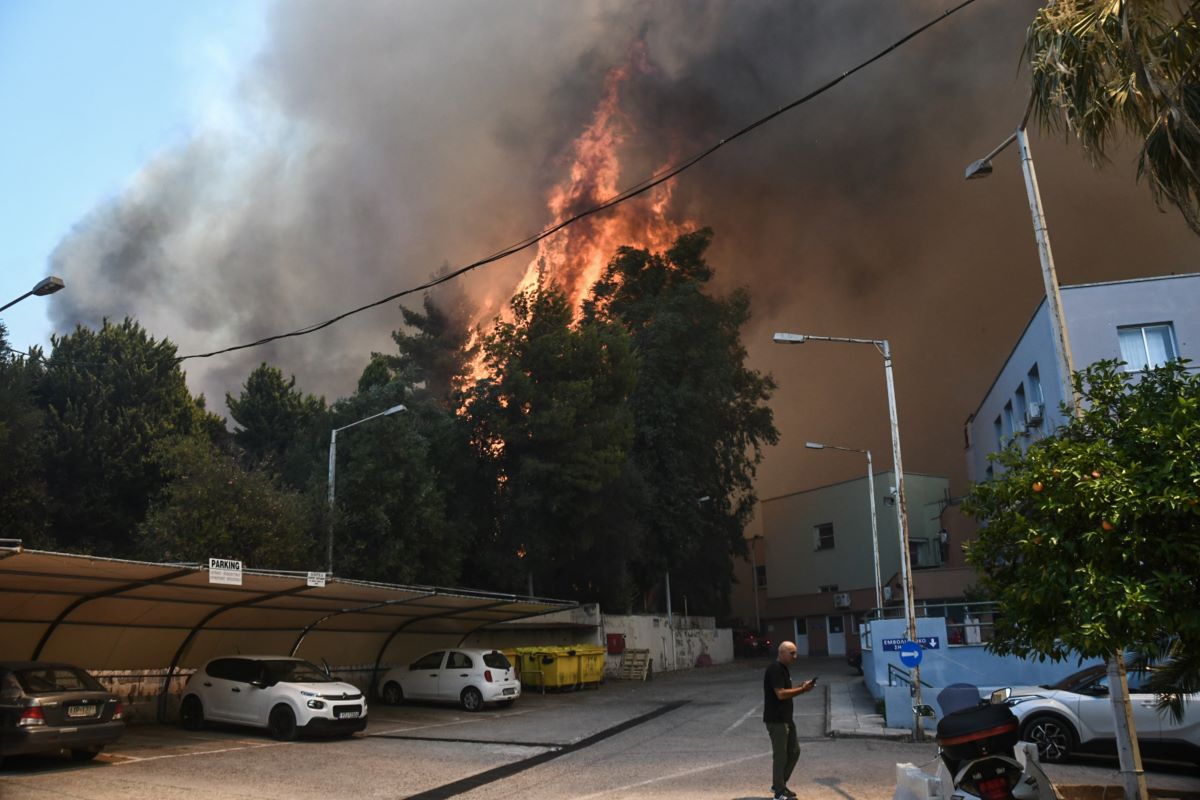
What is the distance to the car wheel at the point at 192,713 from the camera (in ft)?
60.2

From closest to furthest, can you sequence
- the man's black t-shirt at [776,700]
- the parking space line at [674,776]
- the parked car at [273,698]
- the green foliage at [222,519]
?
the man's black t-shirt at [776,700], the parking space line at [674,776], the parked car at [273,698], the green foliage at [222,519]

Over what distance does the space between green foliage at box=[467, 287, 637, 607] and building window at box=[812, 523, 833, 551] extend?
893 inches

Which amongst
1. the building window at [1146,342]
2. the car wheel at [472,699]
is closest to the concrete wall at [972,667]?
the car wheel at [472,699]

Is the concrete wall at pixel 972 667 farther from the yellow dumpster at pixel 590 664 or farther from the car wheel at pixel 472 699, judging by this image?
the yellow dumpster at pixel 590 664

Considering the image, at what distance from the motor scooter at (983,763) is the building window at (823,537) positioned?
179 ft

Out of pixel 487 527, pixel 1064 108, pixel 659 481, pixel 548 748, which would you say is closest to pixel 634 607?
pixel 659 481

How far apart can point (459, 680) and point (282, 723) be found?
765cm

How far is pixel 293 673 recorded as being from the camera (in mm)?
17750

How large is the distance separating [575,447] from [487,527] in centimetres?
532

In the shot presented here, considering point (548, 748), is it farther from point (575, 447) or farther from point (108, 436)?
point (108, 436)

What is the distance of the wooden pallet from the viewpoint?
39.4 meters

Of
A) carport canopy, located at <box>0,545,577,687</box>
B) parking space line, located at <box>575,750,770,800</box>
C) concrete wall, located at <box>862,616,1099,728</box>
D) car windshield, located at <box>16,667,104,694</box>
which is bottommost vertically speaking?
parking space line, located at <box>575,750,770,800</box>

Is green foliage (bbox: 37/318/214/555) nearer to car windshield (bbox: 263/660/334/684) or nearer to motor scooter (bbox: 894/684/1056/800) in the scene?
car windshield (bbox: 263/660/334/684)

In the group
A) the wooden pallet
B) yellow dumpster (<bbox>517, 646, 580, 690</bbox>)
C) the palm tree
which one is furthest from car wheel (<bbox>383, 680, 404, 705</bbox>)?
the palm tree
